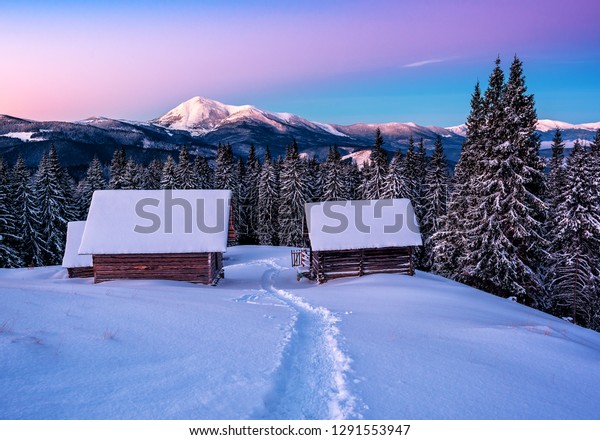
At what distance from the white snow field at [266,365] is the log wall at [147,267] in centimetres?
1104

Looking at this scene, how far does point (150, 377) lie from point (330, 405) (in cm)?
280

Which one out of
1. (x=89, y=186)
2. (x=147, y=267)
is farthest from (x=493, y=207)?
(x=89, y=186)

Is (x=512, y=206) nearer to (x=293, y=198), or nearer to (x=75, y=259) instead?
(x=75, y=259)

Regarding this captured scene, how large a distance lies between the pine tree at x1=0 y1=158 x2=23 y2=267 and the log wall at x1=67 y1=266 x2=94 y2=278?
1285 centimetres

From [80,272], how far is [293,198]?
97.6 feet

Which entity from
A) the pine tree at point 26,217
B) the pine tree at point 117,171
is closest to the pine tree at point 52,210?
the pine tree at point 26,217

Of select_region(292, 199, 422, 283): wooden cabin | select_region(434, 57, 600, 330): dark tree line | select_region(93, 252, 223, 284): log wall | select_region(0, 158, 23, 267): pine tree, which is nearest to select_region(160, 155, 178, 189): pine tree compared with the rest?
select_region(0, 158, 23, 267): pine tree

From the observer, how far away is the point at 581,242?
2672 cm

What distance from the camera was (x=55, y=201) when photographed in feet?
142

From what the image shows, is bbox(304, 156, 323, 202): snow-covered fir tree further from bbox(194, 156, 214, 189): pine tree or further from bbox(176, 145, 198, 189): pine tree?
bbox(176, 145, 198, 189): pine tree

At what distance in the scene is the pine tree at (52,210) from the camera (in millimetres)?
42562
